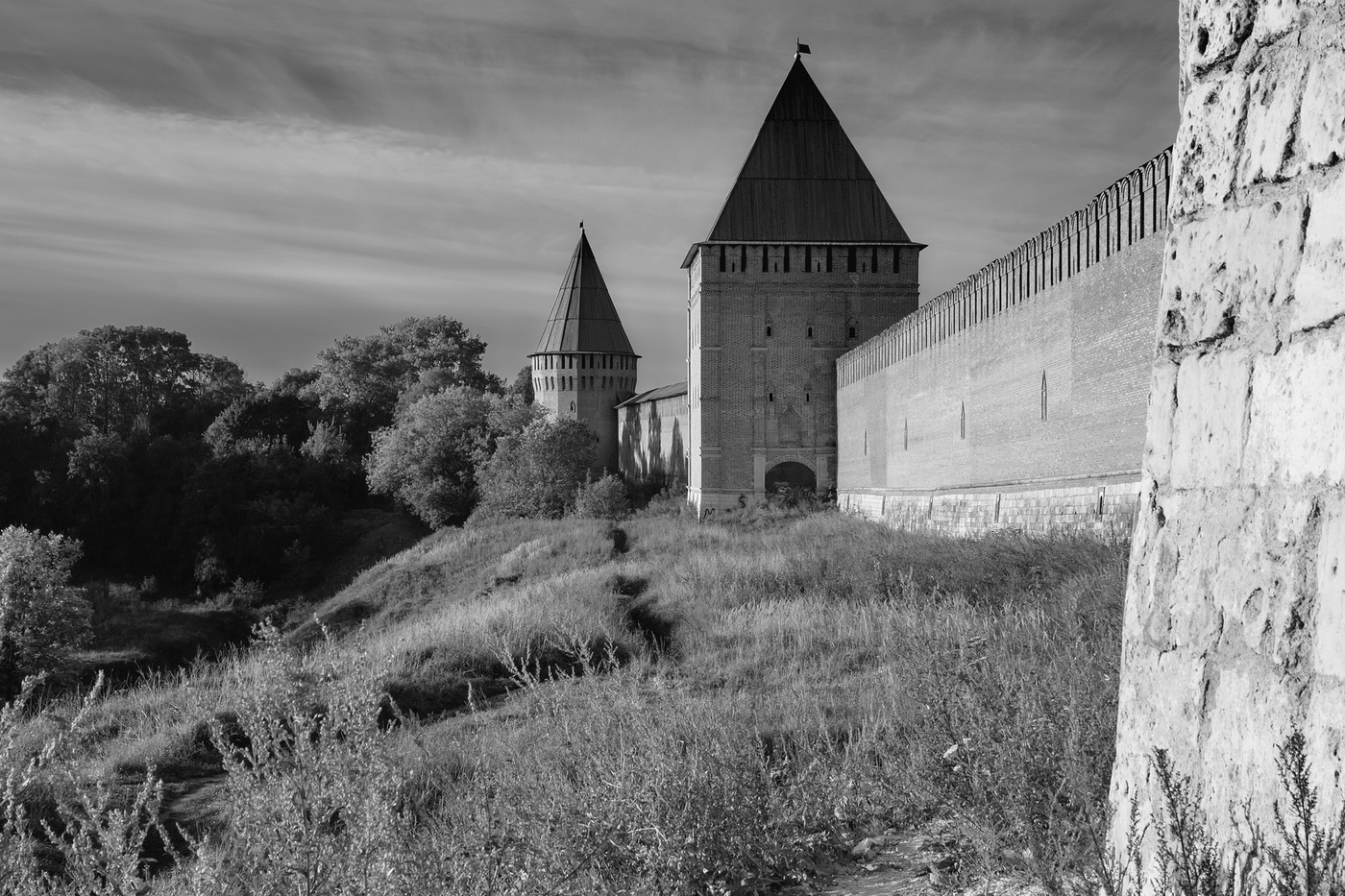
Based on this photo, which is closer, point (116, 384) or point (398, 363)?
point (116, 384)

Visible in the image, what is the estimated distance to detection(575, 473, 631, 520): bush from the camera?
103 ft

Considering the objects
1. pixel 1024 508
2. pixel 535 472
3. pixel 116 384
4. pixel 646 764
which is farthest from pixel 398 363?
pixel 646 764

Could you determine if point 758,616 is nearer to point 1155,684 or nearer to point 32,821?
point 32,821

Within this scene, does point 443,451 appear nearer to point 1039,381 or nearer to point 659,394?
point 659,394

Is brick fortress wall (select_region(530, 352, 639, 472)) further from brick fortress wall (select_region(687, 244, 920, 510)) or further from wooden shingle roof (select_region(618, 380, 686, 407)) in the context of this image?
brick fortress wall (select_region(687, 244, 920, 510))

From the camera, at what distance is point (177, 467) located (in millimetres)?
36656

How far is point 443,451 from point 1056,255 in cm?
2661

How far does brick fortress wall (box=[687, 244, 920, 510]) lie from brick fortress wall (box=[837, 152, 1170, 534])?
5.93m

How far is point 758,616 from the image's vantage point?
10.0 m

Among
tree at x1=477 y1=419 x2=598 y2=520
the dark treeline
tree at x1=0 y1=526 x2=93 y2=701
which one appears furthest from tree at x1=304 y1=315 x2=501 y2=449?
tree at x1=0 y1=526 x2=93 y2=701

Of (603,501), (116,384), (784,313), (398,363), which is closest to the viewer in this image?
(784,313)

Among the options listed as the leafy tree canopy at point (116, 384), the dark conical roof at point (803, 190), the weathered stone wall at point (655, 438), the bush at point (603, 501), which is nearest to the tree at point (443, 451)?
the weathered stone wall at point (655, 438)

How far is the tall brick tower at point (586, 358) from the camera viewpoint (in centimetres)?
4566

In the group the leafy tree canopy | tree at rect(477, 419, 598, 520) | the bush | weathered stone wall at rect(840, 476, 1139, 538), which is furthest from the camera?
the leafy tree canopy
